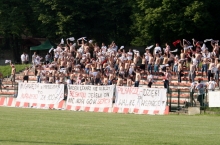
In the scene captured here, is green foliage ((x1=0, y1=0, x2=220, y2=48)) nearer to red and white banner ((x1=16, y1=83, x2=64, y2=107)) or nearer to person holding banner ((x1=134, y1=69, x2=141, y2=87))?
person holding banner ((x1=134, y1=69, x2=141, y2=87))

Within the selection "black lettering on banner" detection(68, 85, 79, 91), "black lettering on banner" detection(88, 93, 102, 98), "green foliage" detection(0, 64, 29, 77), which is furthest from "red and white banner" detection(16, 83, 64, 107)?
"green foliage" detection(0, 64, 29, 77)

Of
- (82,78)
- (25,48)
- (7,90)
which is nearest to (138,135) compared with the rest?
(82,78)

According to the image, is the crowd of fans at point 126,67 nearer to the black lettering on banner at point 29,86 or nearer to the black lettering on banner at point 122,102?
the black lettering on banner at point 29,86

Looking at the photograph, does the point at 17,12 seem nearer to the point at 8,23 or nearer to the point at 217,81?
the point at 8,23

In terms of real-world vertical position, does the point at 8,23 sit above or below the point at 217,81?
above

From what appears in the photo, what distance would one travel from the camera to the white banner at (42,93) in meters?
40.8

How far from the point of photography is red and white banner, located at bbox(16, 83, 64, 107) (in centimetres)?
4081

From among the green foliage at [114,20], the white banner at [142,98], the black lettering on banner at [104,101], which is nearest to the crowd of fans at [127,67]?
the white banner at [142,98]

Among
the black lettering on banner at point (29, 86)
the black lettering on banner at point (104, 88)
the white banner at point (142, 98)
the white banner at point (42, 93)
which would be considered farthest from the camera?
the black lettering on banner at point (29, 86)

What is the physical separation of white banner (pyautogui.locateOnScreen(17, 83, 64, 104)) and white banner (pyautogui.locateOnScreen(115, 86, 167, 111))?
4.59 m

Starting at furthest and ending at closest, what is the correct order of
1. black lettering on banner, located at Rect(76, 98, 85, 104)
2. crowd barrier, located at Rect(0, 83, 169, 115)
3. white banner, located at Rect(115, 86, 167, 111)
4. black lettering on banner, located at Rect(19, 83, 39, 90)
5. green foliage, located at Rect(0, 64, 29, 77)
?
1. green foliage, located at Rect(0, 64, 29, 77)
2. black lettering on banner, located at Rect(19, 83, 39, 90)
3. black lettering on banner, located at Rect(76, 98, 85, 104)
4. crowd barrier, located at Rect(0, 83, 169, 115)
5. white banner, located at Rect(115, 86, 167, 111)

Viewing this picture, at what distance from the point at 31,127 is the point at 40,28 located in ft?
186

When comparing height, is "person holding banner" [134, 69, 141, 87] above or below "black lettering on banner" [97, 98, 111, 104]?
above

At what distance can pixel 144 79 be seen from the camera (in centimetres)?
4759
